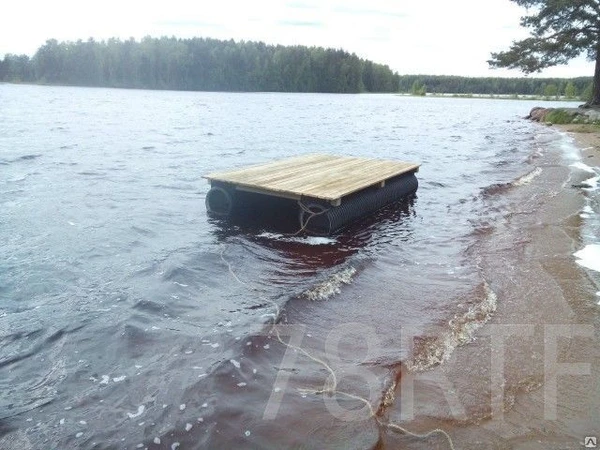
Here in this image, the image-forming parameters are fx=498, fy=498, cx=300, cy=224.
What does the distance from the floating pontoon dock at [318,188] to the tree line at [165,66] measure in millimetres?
108197

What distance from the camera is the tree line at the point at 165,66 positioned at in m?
111

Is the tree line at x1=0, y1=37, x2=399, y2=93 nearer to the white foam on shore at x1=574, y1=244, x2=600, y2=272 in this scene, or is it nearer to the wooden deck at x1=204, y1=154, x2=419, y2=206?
the wooden deck at x1=204, y1=154, x2=419, y2=206

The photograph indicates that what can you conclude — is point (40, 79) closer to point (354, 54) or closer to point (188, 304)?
point (354, 54)

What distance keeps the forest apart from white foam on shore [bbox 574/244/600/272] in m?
107

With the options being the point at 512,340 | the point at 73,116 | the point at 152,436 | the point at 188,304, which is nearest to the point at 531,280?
the point at 512,340

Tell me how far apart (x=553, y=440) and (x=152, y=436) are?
3046mm

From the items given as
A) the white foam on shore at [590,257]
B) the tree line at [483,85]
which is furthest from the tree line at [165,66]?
the white foam on shore at [590,257]

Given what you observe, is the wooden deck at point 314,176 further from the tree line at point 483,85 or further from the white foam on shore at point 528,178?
the tree line at point 483,85

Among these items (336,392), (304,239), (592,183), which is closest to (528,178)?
(592,183)

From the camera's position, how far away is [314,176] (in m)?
10.7

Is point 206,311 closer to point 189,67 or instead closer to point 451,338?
point 451,338

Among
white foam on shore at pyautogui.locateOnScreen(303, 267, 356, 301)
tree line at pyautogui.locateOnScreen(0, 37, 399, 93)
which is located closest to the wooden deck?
white foam on shore at pyautogui.locateOnScreen(303, 267, 356, 301)

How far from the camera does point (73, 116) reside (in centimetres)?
3653

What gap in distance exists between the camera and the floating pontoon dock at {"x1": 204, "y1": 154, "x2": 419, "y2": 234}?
9078 millimetres
